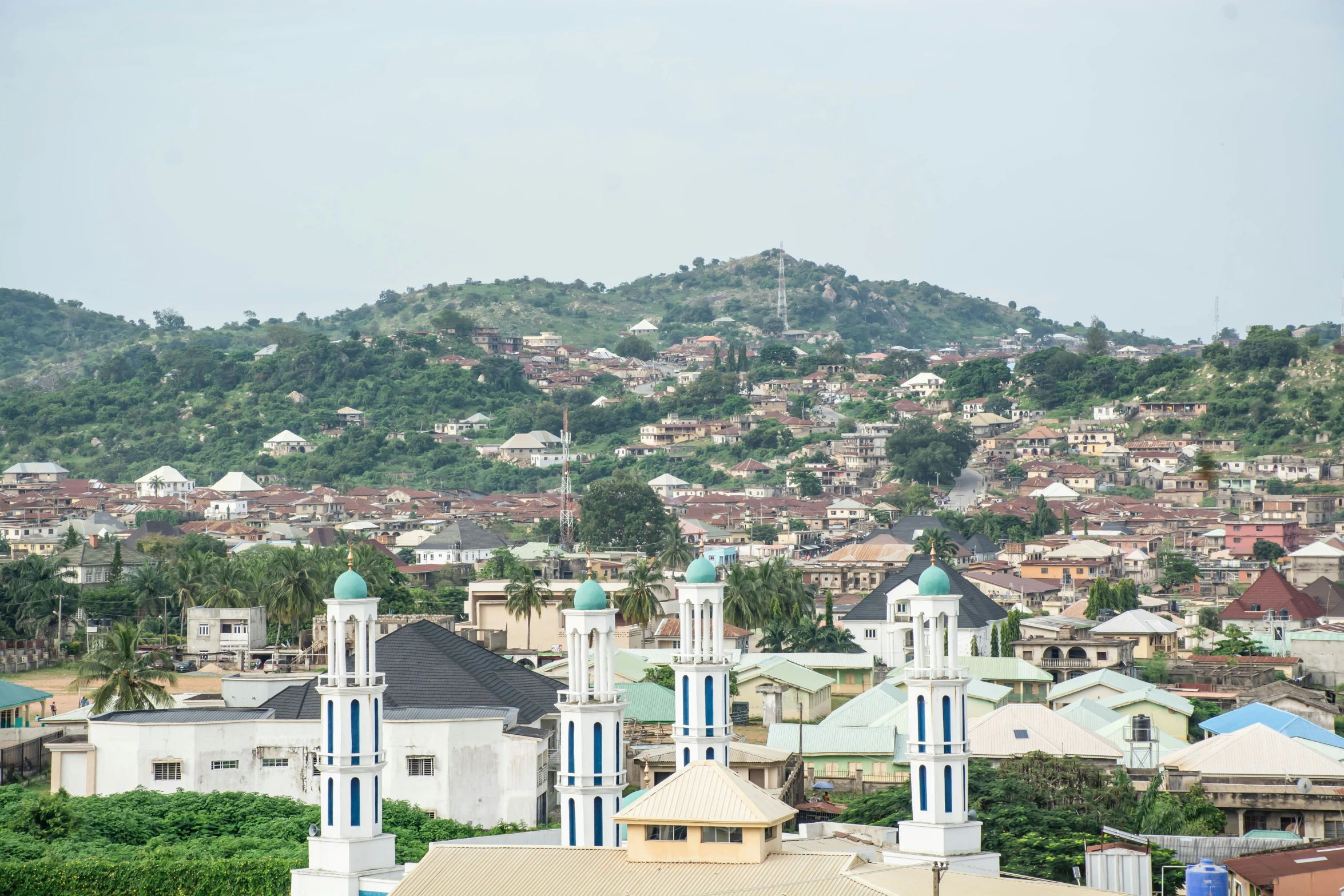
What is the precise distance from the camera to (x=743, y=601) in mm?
67875

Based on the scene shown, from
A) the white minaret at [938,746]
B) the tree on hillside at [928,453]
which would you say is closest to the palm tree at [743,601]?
the white minaret at [938,746]

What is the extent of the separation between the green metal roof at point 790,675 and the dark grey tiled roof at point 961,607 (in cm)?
1261

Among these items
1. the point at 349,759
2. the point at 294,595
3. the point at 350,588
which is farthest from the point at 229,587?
the point at 349,759

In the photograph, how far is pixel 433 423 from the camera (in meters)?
156

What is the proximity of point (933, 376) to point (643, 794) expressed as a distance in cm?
14340

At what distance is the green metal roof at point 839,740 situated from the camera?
4325 centimetres

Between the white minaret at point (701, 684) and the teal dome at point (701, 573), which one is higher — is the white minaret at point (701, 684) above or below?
below

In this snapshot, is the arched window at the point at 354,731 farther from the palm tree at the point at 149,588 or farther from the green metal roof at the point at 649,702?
the palm tree at the point at 149,588

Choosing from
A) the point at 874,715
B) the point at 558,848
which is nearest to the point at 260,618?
the point at 874,715

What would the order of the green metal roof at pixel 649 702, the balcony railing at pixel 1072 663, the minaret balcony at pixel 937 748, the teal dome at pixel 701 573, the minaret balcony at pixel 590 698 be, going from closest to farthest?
1. the minaret balcony at pixel 937 748
2. the minaret balcony at pixel 590 698
3. the teal dome at pixel 701 573
4. the green metal roof at pixel 649 702
5. the balcony railing at pixel 1072 663

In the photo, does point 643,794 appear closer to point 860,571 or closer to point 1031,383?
point 860,571

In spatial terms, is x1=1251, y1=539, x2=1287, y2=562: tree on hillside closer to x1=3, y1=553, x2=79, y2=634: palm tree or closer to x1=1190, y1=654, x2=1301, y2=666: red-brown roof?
x1=1190, y1=654, x2=1301, y2=666: red-brown roof

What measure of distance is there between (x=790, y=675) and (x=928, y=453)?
80821mm

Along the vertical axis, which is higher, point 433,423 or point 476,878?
point 433,423
